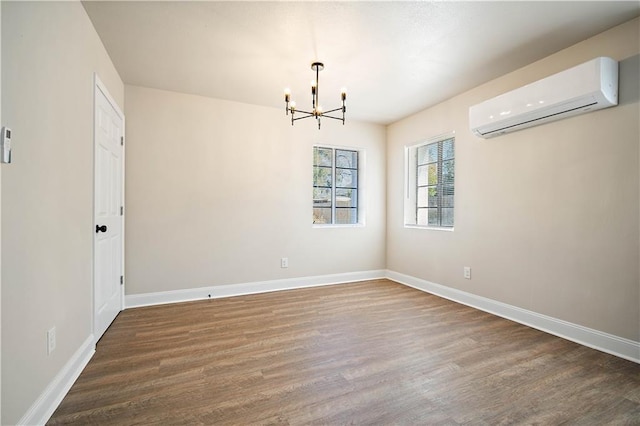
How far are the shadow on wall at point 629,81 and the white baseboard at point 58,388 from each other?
168 inches

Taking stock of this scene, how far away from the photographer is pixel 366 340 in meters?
2.62

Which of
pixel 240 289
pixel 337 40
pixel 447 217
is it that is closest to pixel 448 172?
pixel 447 217

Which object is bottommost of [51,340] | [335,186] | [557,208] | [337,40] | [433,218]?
[51,340]

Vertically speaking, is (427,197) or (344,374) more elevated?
(427,197)

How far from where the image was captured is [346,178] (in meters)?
4.91

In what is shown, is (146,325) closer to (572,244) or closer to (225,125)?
(225,125)

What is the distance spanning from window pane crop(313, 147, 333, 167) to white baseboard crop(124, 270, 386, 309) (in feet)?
5.67

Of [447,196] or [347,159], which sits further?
[347,159]

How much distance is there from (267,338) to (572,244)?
110 inches

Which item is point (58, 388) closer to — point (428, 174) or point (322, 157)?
point (322, 157)

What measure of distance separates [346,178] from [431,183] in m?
1.31

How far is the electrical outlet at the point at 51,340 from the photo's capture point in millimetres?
1662

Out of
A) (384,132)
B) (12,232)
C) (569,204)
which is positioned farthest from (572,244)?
(12,232)

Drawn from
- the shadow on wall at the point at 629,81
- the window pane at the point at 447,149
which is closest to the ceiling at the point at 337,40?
the shadow on wall at the point at 629,81
